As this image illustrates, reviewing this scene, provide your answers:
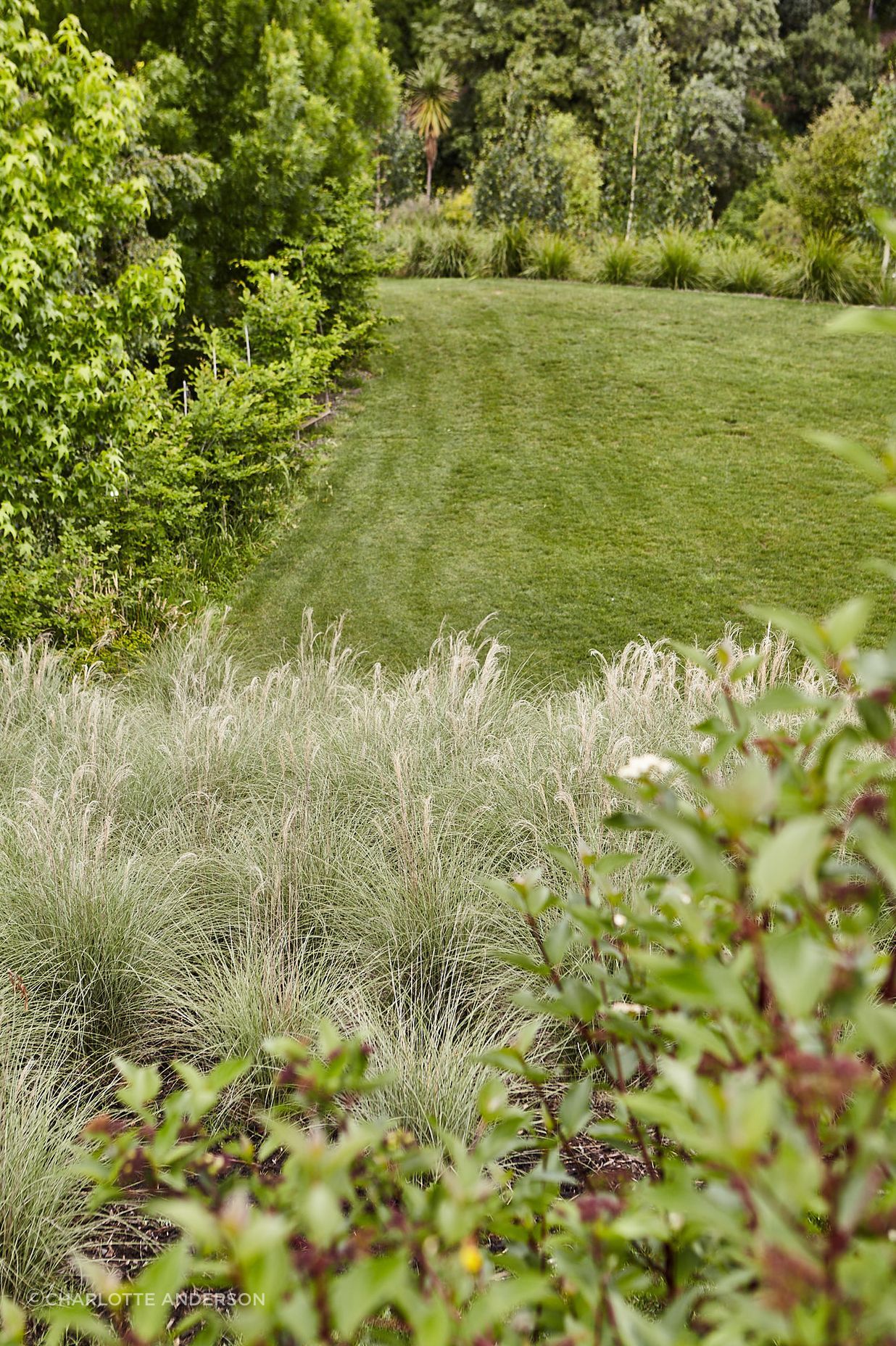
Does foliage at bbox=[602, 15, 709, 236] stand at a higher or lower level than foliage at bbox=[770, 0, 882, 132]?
lower

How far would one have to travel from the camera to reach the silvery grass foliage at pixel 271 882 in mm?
2133

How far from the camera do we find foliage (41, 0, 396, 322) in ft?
30.9

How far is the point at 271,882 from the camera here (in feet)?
9.05

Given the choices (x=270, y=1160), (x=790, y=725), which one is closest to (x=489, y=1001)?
(x=270, y=1160)

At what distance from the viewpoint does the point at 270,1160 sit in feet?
7.11

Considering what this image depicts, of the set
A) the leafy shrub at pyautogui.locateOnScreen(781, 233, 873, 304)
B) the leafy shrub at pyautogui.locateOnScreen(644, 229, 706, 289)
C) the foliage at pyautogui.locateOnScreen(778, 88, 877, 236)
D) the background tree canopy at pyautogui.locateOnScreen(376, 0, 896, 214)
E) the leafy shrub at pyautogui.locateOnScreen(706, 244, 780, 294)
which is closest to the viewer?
the leafy shrub at pyautogui.locateOnScreen(781, 233, 873, 304)

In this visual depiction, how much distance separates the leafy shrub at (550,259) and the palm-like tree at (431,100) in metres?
14.8

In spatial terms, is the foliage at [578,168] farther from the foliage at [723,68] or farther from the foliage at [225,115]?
the foliage at [225,115]

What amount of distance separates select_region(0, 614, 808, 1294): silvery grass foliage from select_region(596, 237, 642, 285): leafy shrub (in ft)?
37.7

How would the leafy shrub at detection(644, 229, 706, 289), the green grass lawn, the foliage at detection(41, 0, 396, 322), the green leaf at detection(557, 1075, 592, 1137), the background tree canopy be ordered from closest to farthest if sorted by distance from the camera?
the green leaf at detection(557, 1075, 592, 1137)
the green grass lawn
the foliage at detection(41, 0, 396, 322)
the leafy shrub at detection(644, 229, 706, 289)
the background tree canopy

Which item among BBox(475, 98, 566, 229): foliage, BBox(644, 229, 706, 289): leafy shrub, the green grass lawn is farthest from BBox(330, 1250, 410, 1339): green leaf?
BBox(475, 98, 566, 229): foliage

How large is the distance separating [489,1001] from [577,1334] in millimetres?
1759

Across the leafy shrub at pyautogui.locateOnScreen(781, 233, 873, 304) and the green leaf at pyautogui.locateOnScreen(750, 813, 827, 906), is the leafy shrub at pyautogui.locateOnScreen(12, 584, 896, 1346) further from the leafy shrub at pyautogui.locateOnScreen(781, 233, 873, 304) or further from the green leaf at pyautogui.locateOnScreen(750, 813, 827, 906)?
the leafy shrub at pyautogui.locateOnScreen(781, 233, 873, 304)

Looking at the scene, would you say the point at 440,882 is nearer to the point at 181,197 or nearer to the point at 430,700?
the point at 430,700
